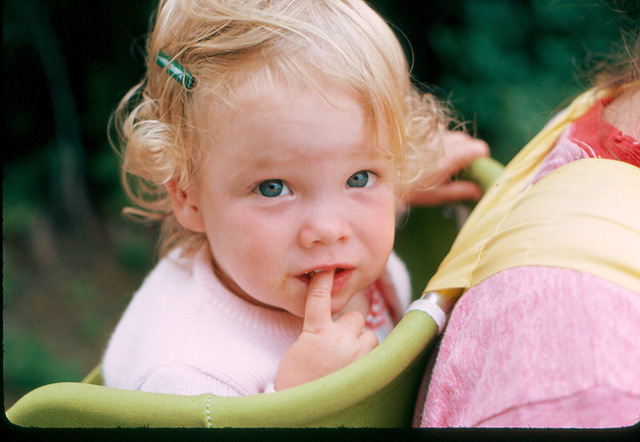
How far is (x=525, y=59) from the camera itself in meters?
1.25

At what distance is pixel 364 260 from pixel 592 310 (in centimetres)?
32

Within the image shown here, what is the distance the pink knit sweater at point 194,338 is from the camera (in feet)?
2.23

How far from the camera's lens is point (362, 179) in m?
0.70

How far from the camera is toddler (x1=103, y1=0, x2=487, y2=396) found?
25.2 inches

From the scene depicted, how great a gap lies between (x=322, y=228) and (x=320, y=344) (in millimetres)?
143

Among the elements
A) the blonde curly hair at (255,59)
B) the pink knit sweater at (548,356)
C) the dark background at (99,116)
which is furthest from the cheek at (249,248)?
the dark background at (99,116)

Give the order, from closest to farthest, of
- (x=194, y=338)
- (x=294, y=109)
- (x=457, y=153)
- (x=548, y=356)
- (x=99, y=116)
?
1. (x=548, y=356)
2. (x=294, y=109)
3. (x=194, y=338)
4. (x=457, y=153)
5. (x=99, y=116)

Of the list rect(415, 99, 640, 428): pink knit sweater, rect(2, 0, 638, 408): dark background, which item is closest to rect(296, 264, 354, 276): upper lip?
rect(415, 99, 640, 428): pink knit sweater

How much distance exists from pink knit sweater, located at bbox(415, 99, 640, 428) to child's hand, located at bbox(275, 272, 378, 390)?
0.16m

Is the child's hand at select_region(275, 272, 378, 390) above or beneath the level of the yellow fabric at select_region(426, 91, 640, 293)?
beneath

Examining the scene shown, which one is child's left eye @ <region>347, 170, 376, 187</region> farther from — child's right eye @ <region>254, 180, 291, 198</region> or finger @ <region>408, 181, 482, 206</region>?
finger @ <region>408, 181, 482, 206</region>

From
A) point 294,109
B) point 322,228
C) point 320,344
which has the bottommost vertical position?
point 320,344

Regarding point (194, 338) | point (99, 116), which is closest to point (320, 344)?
point (194, 338)

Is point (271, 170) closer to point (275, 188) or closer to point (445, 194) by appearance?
point (275, 188)
